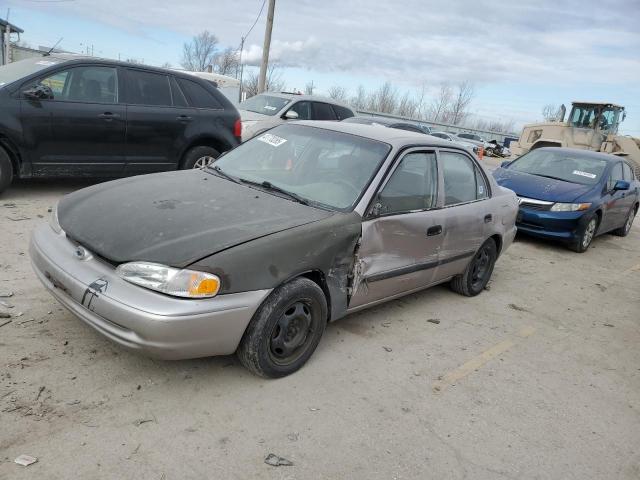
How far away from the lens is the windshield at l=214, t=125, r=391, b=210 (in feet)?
12.6

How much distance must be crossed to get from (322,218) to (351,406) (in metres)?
1.21

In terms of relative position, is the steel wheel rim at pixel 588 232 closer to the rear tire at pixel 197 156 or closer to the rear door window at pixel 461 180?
the rear door window at pixel 461 180

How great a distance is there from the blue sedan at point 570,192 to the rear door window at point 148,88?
5.37 meters

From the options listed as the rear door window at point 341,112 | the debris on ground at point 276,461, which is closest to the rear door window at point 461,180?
the debris on ground at point 276,461

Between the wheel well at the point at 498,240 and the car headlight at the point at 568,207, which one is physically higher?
the car headlight at the point at 568,207

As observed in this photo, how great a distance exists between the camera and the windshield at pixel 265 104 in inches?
435

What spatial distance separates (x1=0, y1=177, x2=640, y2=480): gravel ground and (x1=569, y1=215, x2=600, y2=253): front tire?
3.51m

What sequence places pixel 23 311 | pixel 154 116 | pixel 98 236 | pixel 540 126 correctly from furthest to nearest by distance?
pixel 540 126 → pixel 154 116 → pixel 23 311 → pixel 98 236

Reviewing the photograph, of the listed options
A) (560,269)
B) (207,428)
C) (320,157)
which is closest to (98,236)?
(207,428)

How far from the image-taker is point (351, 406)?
314cm

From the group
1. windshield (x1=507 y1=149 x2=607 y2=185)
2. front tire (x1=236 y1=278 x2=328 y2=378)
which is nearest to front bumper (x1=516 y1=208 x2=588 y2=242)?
windshield (x1=507 y1=149 x2=607 y2=185)

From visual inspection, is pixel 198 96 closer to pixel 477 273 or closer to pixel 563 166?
pixel 477 273

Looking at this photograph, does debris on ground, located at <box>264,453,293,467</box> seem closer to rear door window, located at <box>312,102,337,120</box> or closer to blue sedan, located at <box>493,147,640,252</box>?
blue sedan, located at <box>493,147,640,252</box>

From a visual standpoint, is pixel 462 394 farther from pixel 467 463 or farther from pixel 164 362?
pixel 164 362
